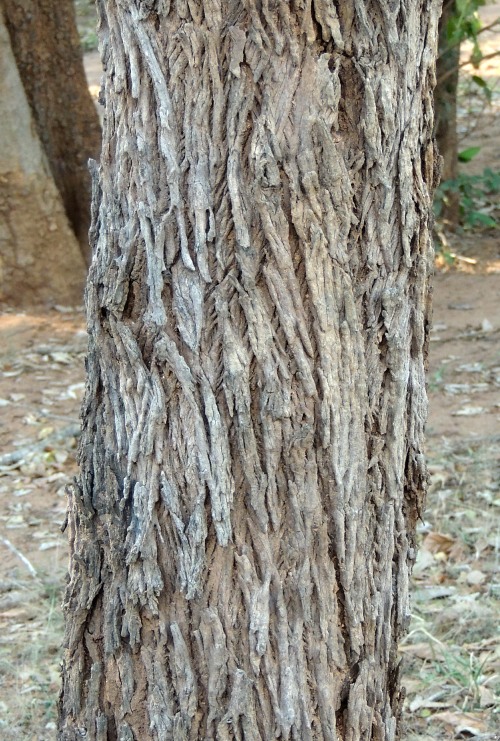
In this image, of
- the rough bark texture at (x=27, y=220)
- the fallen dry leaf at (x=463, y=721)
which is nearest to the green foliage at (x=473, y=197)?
the rough bark texture at (x=27, y=220)

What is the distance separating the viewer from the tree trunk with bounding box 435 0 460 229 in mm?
7801

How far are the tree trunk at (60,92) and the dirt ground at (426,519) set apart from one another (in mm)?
989

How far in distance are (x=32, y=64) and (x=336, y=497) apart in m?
5.83

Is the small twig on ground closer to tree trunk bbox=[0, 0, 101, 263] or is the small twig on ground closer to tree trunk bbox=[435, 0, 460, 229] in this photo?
tree trunk bbox=[0, 0, 101, 263]

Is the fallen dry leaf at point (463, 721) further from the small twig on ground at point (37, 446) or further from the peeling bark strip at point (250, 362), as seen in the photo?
the small twig on ground at point (37, 446)

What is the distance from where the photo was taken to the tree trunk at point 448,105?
7.80 metres

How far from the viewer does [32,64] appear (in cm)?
688

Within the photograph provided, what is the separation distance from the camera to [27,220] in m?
6.66

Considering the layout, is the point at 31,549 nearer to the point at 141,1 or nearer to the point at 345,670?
the point at 345,670

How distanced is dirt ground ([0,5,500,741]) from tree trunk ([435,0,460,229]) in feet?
4.11

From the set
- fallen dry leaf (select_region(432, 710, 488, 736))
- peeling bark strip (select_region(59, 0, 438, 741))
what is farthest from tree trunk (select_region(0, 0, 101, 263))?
peeling bark strip (select_region(59, 0, 438, 741))

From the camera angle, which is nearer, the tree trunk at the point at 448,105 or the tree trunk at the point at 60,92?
the tree trunk at the point at 60,92

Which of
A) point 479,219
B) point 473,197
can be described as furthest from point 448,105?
point 473,197

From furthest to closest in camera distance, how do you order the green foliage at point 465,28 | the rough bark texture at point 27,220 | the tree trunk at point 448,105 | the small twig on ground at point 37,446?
the tree trunk at point 448,105
the green foliage at point 465,28
the rough bark texture at point 27,220
the small twig on ground at point 37,446
